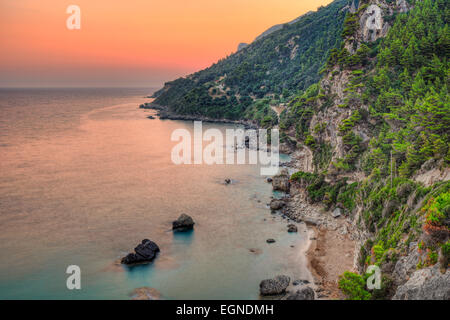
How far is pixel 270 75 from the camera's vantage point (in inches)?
5940

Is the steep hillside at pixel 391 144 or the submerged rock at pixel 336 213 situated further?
the submerged rock at pixel 336 213

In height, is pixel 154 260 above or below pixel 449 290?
below

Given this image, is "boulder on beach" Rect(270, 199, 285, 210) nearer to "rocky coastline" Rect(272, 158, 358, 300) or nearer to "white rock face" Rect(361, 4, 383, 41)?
"rocky coastline" Rect(272, 158, 358, 300)

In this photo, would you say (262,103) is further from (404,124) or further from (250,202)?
(404,124)

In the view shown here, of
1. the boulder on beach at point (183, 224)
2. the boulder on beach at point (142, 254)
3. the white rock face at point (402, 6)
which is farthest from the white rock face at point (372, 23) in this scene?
the boulder on beach at point (142, 254)

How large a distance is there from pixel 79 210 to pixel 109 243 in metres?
11.3

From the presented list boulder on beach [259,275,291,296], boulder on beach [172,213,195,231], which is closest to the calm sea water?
boulder on beach [259,275,291,296]

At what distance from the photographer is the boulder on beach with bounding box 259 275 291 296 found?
28.6 m

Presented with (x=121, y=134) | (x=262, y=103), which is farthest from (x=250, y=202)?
(x=262, y=103)

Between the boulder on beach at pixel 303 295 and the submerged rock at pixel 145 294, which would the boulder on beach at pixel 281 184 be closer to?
the boulder on beach at pixel 303 295

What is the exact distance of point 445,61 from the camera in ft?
135

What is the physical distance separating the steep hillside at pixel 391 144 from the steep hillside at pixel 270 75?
52.4 metres

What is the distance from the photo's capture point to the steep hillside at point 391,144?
74.9 ft

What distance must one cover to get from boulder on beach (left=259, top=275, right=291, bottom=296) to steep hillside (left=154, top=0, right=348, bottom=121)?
82.1 metres
